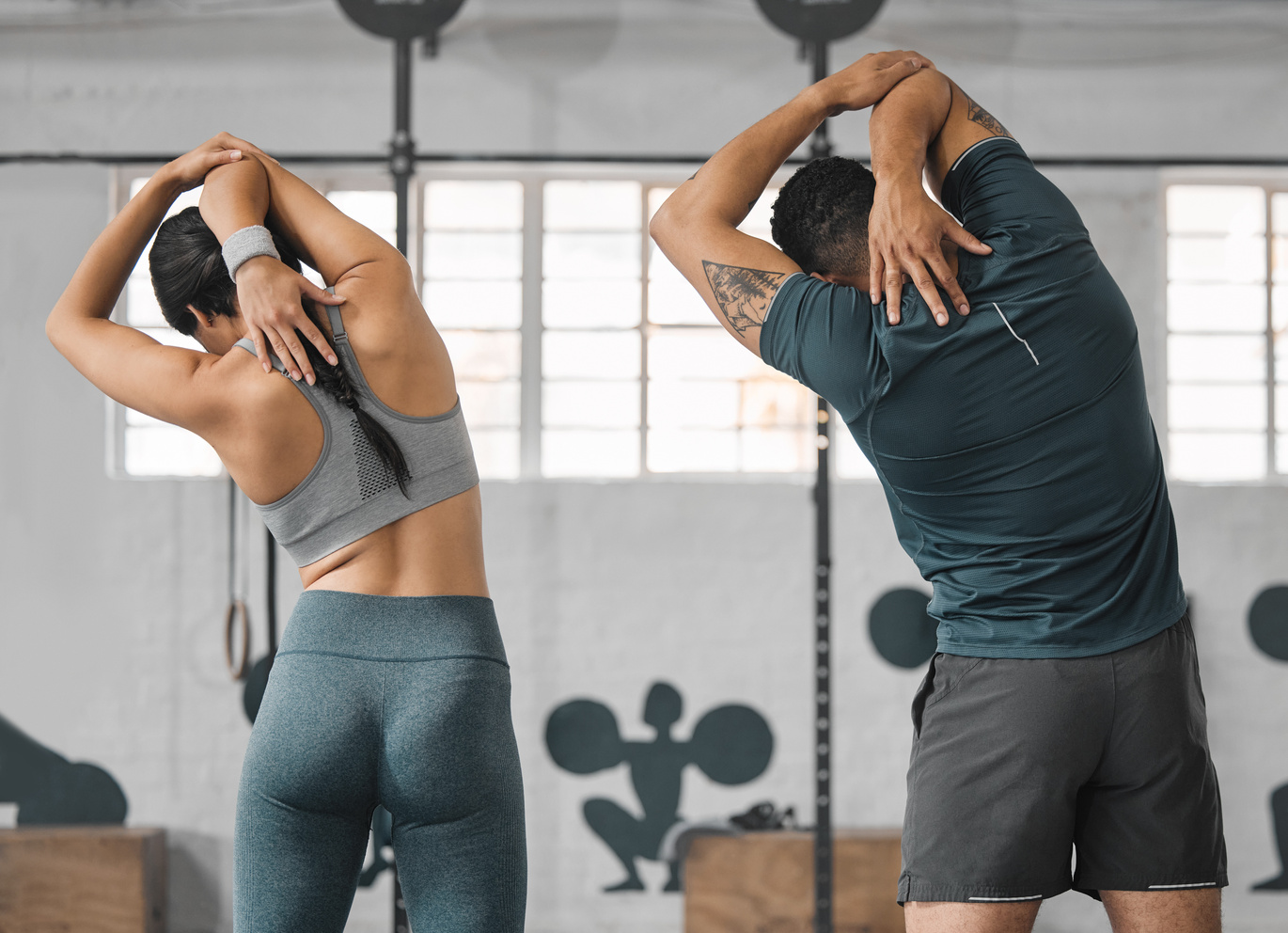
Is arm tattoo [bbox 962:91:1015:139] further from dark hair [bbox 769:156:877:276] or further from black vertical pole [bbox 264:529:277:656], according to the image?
black vertical pole [bbox 264:529:277:656]

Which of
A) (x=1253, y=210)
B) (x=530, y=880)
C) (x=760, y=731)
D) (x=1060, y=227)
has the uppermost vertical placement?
(x=1253, y=210)

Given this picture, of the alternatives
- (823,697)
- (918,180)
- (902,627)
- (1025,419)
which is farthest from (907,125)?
(902,627)

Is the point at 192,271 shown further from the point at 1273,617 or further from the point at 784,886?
the point at 1273,617

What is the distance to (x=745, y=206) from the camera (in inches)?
55.5

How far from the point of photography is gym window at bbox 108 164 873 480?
3.92 m

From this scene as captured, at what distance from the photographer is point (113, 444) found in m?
3.83

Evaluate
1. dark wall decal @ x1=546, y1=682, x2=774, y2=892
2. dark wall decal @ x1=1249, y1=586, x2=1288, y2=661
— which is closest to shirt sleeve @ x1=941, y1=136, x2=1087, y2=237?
dark wall decal @ x1=546, y1=682, x2=774, y2=892

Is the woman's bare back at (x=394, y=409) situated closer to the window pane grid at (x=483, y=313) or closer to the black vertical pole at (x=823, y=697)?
the black vertical pole at (x=823, y=697)

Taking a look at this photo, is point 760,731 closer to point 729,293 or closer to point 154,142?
point 729,293

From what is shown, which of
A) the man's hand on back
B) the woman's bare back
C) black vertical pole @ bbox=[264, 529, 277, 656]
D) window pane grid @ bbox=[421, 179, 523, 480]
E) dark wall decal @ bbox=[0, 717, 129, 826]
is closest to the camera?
the man's hand on back

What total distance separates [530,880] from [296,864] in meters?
2.74

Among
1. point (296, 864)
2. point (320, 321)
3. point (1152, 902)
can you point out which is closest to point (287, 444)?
point (320, 321)

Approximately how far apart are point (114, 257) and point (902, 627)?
3.17m

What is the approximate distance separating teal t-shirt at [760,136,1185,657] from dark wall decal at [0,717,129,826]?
372cm
